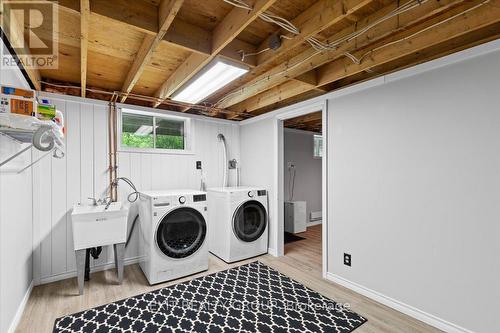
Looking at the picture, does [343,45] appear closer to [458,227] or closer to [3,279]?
[458,227]

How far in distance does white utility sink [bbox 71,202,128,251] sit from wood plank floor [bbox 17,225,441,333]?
53 cm

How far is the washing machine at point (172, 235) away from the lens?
2.68m

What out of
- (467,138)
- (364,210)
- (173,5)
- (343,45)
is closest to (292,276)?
(364,210)

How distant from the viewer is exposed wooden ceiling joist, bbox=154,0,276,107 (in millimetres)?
1423

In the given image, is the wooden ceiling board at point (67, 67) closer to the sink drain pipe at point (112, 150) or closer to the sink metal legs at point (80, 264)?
the sink drain pipe at point (112, 150)

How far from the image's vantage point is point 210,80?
2.45m

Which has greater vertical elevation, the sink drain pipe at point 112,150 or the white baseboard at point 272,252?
the sink drain pipe at point 112,150

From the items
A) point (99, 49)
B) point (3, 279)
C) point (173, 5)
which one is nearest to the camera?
point (173, 5)

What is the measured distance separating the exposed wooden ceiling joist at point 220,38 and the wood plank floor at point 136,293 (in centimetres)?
227

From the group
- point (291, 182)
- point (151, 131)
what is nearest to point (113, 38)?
point (151, 131)

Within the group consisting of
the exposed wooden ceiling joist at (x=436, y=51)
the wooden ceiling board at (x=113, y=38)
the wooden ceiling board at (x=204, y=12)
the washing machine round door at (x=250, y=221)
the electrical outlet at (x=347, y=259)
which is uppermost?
the wooden ceiling board at (x=204, y=12)

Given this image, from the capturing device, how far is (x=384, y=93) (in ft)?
7.73

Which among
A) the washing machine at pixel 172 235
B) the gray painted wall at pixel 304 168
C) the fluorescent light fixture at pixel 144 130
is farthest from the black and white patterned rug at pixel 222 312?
the gray painted wall at pixel 304 168

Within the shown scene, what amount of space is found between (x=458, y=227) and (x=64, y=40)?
11.6 feet
